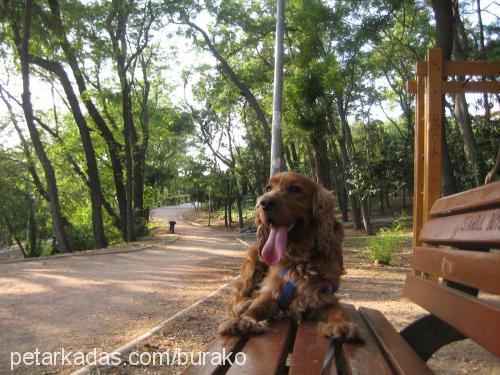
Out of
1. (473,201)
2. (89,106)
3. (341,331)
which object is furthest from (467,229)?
(89,106)

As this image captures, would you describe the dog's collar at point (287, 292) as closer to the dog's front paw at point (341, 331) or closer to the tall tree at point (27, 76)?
the dog's front paw at point (341, 331)

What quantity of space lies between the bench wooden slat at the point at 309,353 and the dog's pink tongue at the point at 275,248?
447 millimetres

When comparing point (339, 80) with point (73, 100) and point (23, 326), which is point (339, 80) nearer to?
point (73, 100)

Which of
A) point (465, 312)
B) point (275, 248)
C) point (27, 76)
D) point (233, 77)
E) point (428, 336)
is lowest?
point (428, 336)

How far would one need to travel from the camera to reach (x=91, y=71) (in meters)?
24.8

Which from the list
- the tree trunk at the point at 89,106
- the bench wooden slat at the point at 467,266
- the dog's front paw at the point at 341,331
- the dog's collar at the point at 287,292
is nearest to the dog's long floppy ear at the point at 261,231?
the dog's collar at the point at 287,292

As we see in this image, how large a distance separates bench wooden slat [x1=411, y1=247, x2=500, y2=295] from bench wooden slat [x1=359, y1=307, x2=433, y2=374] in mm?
388

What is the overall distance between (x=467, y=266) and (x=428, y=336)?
829 mm

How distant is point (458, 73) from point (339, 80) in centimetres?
1275

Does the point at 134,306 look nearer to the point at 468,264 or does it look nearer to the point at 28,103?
the point at 468,264

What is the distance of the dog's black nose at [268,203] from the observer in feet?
9.02

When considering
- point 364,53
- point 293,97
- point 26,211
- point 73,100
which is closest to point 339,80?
point 293,97

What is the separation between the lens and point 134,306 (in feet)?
20.8

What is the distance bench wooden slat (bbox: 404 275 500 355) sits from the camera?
5.02ft
